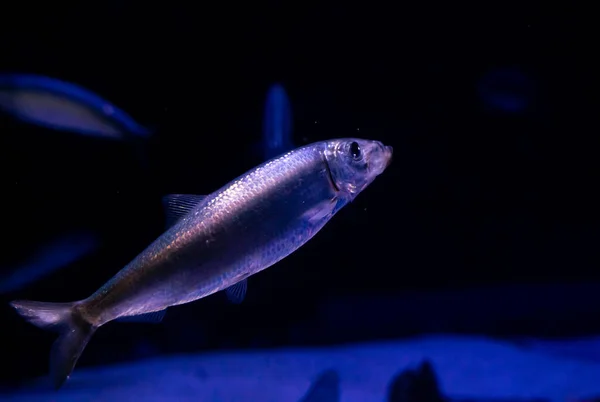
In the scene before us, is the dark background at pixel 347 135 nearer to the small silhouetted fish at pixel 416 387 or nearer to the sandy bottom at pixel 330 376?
the sandy bottom at pixel 330 376

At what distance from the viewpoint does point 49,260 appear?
3.03 meters

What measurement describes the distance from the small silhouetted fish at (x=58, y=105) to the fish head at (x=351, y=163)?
172cm

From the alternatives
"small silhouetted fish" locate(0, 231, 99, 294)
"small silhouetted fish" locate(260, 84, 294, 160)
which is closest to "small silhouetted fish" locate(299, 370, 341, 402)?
"small silhouetted fish" locate(260, 84, 294, 160)

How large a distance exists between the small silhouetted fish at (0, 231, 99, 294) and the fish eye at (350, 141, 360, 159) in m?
2.32

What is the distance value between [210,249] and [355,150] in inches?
19.2

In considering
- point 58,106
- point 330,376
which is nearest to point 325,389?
point 330,376

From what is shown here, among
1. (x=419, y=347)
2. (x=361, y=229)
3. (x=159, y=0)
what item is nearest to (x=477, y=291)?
(x=419, y=347)

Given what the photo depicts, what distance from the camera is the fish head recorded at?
1261mm

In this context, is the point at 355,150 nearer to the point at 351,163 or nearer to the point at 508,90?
the point at 351,163

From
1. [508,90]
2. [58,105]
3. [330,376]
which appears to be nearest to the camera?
[58,105]

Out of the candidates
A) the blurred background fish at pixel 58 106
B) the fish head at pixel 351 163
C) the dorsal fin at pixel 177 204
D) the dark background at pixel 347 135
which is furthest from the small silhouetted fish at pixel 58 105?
the fish head at pixel 351 163

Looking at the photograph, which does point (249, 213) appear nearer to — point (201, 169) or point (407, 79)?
point (201, 169)

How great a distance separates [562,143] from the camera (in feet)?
11.8

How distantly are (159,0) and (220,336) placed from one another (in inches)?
92.1
